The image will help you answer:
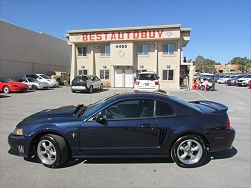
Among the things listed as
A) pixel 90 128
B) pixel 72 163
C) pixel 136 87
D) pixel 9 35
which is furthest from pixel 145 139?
pixel 9 35

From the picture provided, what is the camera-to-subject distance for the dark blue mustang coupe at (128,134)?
4.46m

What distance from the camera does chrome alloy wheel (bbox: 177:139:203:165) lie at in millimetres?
4543

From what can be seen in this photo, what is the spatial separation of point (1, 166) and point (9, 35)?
27.0 m

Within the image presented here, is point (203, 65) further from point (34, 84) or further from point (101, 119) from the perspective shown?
point (101, 119)

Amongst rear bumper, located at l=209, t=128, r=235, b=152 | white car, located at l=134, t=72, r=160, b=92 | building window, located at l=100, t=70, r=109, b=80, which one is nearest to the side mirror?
rear bumper, located at l=209, t=128, r=235, b=152

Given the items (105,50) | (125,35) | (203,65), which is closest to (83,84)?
(105,50)

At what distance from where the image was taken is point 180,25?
25.0 m

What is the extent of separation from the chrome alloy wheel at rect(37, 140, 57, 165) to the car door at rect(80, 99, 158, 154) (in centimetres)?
60

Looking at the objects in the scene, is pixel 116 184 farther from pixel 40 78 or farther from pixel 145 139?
pixel 40 78

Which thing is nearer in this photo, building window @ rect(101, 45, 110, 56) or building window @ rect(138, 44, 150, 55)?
building window @ rect(138, 44, 150, 55)

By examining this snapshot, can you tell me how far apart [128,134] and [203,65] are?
114107 millimetres

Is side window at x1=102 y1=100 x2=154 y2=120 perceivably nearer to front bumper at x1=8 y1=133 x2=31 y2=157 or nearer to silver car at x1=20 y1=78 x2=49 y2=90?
front bumper at x1=8 y1=133 x2=31 y2=157

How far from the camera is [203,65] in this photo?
11119cm

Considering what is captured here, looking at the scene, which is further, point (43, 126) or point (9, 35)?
point (9, 35)
